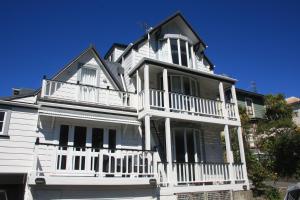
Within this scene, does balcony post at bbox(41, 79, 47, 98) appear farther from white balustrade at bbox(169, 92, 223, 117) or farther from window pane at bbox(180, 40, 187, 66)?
window pane at bbox(180, 40, 187, 66)

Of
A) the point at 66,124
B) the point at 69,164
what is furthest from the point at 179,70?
the point at 69,164

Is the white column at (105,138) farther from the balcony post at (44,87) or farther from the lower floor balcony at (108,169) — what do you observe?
the balcony post at (44,87)

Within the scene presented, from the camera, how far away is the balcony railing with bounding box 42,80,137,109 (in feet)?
44.6

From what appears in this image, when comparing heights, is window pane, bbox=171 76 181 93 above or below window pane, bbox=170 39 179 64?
below

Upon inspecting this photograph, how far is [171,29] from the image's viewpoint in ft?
62.8

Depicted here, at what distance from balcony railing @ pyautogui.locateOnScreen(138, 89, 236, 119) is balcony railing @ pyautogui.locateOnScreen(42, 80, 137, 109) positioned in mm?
952

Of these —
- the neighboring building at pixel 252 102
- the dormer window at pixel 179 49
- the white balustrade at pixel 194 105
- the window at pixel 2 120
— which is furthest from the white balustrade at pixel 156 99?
the neighboring building at pixel 252 102

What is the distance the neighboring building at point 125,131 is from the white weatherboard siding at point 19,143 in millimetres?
39

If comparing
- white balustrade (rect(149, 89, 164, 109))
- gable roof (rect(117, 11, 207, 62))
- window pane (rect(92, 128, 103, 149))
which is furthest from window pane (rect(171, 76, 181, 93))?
window pane (rect(92, 128, 103, 149))

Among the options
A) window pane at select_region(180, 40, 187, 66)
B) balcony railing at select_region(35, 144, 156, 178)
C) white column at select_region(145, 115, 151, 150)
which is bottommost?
balcony railing at select_region(35, 144, 156, 178)

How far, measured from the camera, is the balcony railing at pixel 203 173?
12.5 metres

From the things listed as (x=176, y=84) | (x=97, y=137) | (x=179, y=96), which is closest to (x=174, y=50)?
(x=176, y=84)

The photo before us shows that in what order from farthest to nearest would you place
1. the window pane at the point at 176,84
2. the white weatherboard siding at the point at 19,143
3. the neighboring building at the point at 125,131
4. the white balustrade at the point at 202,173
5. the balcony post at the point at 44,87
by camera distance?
1. the window pane at the point at 176,84
2. the white balustrade at the point at 202,173
3. the balcony post at the point at 44,87
4. the white weatherboard siding at the point at 19,143
5. the neighboring building at the point at 125,131

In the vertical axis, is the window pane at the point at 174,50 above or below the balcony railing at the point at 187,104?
above
